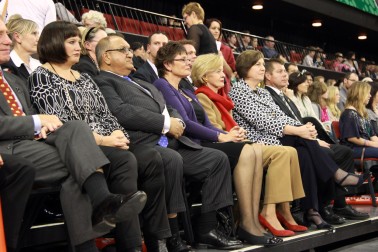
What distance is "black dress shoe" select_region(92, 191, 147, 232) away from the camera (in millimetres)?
2504

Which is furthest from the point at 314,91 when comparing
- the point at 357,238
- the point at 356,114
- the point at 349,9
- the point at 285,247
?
the point at 349,9

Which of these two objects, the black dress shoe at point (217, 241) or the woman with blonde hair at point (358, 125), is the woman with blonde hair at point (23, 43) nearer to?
the black dress shoe at point (217, 241)

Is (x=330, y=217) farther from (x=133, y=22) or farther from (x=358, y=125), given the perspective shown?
(x=133, y=22)

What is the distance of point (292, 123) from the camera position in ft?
14.4

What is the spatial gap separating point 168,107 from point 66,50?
83 cm

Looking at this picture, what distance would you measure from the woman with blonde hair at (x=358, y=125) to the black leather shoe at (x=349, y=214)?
3.40 feet

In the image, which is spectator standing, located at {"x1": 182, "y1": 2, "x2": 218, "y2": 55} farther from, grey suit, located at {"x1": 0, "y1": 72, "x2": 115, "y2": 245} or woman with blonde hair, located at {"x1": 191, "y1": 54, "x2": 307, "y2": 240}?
grey suit, located at {"x1": 0, "y1": 72, "x2": 115, "y2": 245}

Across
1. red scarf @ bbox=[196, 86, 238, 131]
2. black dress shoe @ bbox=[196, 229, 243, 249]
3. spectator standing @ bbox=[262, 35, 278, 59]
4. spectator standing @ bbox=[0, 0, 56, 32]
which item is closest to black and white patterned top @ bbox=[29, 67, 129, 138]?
black dress shoe @ bbox=[196, 229, 243, 249]

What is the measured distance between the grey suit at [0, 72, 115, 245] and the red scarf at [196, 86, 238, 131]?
159 cm

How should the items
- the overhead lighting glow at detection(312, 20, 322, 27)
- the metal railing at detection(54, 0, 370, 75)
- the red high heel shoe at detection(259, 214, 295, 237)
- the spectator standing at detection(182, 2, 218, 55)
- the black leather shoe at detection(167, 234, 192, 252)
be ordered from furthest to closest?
the overhead lighting glow at detection(312, 20, 322, 27), the metal railing at detection(54, 0, 370, 75), the spectator standing at detection(182, 2, 218, 55), the red high heel shoe at detection(259, 214, 295, 237), the black leather shoe at detection(167, 234, 192, 252)

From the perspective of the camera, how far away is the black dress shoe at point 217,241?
3.35 m

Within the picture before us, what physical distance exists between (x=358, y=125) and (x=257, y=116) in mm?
1829

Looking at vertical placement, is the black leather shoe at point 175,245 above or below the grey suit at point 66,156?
below

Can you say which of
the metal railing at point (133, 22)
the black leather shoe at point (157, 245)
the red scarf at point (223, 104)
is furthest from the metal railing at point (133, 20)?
the black leather shoe at point (157, 245)
